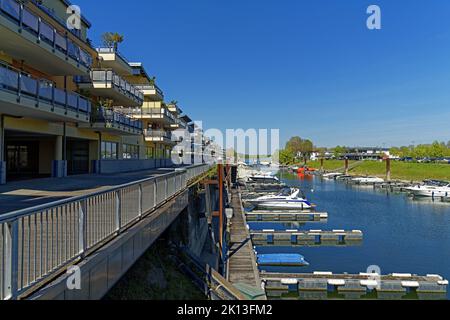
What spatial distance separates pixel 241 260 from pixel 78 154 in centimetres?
1860

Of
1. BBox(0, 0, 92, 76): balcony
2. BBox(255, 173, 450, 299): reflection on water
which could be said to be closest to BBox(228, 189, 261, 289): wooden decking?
BBox(255, 173, 450, 299): reflection on water

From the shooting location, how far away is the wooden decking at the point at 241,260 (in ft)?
52.1

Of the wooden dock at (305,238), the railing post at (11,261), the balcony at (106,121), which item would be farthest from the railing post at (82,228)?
the wooden dock at (305,238)

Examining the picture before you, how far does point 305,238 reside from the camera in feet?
102

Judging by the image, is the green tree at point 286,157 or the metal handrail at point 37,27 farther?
the green tree at point 286,157

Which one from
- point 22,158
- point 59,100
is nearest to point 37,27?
point 59,100

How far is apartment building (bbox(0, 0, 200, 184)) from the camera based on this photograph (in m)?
14.8

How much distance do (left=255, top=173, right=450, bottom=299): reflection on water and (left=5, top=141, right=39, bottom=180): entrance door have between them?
20372 mm

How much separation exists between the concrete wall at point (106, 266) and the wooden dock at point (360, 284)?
12.6 meters

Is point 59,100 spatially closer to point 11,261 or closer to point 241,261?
point 241,261

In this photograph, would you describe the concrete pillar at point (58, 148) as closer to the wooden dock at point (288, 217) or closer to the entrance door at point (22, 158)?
the entrance door at point (22, 158)

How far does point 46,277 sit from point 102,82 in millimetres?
24191

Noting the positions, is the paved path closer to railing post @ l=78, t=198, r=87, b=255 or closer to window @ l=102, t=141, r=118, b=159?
railing post @ l=78, t=198, r=87, b=255

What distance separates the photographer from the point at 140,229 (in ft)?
25.4
